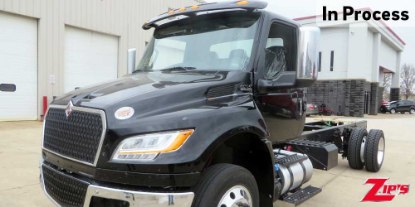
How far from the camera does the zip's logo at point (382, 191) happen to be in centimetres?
522

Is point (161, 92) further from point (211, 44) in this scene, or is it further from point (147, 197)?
point (211, 44)

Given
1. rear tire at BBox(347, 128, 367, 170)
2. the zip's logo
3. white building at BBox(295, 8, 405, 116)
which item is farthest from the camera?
white building at BBox(295, 8, 405, 116)

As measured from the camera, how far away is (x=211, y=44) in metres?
3.66

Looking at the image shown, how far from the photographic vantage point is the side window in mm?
3701

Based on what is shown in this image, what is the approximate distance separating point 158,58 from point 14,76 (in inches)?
449

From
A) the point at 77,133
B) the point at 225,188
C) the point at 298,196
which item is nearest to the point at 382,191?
the point at 298,196

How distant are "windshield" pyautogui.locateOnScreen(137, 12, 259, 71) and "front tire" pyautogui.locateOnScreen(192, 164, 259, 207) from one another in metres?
1.03

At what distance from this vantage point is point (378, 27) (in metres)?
31.9

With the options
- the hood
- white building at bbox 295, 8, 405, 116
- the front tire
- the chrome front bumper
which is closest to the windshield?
the hood

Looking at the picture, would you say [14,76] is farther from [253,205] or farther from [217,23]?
[253,205]

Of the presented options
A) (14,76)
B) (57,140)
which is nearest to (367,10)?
(14,76)

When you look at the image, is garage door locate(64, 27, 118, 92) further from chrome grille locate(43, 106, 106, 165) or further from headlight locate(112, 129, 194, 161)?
headlight locate(112, 129, 194, 161)

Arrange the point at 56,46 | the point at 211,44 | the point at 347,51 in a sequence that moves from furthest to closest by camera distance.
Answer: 1. the point at 347,51
2. the point at 56,46
3. the point at 211,44

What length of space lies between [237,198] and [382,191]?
155 inches
